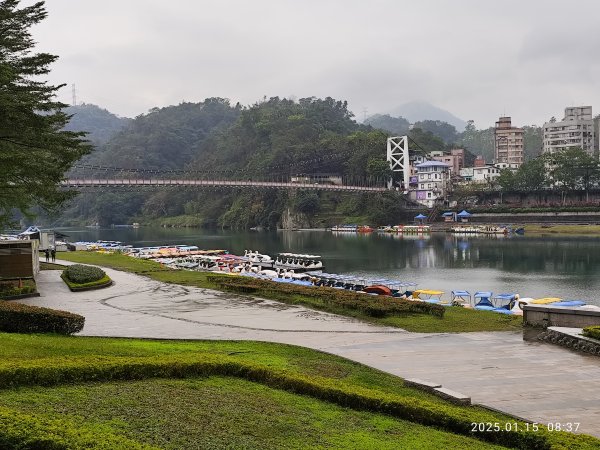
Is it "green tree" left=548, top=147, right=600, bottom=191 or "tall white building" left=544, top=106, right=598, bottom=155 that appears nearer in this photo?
"green tree" left=548, top=147, right=600, bottom=191

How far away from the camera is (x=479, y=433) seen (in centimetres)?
783

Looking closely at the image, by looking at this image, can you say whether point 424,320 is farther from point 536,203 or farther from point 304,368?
point 536,203

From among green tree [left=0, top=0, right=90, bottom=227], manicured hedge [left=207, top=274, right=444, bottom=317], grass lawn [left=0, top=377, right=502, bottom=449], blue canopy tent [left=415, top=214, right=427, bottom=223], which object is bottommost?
manicured hedge [left=207, top=274, right=444, bottom=317]

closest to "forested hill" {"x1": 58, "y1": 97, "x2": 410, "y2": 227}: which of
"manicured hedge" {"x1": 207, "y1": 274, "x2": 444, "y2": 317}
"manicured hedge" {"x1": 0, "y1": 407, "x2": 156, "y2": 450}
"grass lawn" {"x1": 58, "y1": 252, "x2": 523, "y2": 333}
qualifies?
"manicured hedge" {"x1": 207, "y1": 274, "x2": 444, "y2": 317}

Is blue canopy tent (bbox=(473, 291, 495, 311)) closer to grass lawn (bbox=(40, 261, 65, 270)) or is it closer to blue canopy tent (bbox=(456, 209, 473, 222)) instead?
grass lawn (bbox=(40, 261, 65, 270))

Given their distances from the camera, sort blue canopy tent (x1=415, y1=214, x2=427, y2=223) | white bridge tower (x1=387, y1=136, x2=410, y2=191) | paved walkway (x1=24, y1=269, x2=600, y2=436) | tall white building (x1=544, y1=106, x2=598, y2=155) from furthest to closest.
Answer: tall white building (x1=544, y1=106, x2=598, y2=155) → white bridge tower (x1=387, y1=136, x2=410, y2=191) → blue canopy tent (x1=415, y1=214, x2=427, y2=223) → paved walkway (x1=24, y1=269, x2=600, y2=436)

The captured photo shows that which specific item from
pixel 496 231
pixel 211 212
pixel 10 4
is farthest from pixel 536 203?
pixel 10 4

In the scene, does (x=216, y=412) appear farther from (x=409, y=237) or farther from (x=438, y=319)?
(x=409, y=237)

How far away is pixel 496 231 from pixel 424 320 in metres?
69.7

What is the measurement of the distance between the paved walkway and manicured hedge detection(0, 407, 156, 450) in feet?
22.6

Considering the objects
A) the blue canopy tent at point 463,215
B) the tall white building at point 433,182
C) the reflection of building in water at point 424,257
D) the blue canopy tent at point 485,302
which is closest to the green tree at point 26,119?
the blue canopy tent at point 485,302

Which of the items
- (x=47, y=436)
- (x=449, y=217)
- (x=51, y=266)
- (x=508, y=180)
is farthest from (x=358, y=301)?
(x=508, y=180)

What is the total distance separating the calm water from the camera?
125 ft
